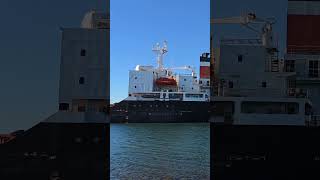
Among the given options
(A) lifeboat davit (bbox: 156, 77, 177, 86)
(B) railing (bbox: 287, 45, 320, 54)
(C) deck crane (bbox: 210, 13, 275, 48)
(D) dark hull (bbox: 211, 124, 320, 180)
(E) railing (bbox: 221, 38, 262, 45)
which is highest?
(A) lifeboat davit (bbox: 156, 77, 177, 86)

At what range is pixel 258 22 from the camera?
137 inches

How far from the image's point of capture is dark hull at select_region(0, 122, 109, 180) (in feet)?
10.7

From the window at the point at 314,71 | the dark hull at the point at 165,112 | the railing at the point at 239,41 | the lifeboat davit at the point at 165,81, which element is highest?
the lifeboat davit at the point at 165,81

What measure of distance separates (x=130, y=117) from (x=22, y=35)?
23087mm

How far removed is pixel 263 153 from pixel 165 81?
24.3 m

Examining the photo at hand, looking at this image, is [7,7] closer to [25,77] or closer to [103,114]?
[25,77]

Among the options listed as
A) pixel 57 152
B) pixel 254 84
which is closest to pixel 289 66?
pixel 254 84

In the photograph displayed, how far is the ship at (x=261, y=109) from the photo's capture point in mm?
3412

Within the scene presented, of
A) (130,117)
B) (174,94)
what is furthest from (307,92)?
(174,94)

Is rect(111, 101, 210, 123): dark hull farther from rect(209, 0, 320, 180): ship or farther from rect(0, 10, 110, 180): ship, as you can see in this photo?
rect(0, 10, 110, 180): ship

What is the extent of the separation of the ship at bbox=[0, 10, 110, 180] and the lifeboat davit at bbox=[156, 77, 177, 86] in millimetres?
23643

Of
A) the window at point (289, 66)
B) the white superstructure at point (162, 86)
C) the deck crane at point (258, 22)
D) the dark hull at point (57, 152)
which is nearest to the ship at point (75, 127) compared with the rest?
the dark hull at point (57, 152)

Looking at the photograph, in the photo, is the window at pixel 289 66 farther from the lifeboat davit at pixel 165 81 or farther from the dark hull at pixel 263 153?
the lifeboat davit at pixel 165 81

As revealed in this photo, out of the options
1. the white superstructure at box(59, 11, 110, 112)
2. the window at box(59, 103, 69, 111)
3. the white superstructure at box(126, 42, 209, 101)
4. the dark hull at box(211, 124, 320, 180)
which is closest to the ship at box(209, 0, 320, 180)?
the dark hull at box(211, 124, 320, 180)
